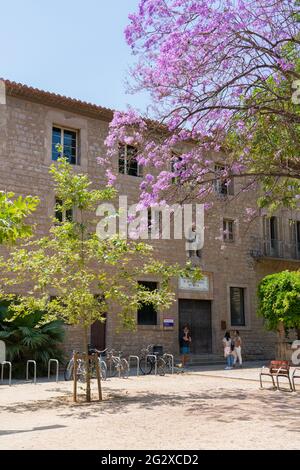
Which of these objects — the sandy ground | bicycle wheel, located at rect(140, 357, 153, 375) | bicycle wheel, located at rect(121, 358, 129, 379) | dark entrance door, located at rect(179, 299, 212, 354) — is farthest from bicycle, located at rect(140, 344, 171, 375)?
dark entrance door, located at rect(179, 299, 212, 354)

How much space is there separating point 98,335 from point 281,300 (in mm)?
7199

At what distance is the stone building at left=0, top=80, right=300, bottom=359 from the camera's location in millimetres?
19328

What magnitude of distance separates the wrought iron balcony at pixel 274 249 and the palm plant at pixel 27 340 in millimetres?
11686

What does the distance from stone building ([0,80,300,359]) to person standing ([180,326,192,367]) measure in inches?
14.2

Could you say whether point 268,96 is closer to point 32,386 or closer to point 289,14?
point 289,14

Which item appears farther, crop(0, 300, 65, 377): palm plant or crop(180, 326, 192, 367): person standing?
crop(180, 326, 192, 367): person standing

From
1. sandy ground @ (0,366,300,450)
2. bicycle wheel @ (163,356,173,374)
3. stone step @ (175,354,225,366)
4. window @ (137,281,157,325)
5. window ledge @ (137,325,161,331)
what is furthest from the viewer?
stone step @ (175,354,225,366)

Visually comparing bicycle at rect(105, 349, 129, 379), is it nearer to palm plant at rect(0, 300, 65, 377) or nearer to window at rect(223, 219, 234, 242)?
palm plant at rect(0, 300, 65, 377)

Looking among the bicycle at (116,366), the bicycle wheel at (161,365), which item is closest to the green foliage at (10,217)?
the bicycle at (116,366)

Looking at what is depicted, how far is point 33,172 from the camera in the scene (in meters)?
19.5

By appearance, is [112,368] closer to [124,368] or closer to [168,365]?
[124,368]

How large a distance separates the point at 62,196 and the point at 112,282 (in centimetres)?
219

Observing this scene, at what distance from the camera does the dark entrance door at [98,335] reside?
2038cm

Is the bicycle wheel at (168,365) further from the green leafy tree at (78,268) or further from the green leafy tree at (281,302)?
the green leafy tree at (78,268)
